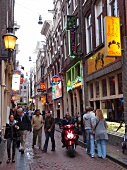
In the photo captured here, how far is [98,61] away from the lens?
14.7m

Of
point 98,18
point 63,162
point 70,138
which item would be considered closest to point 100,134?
point 70,138

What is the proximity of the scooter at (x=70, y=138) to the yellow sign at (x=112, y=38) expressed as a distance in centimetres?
336

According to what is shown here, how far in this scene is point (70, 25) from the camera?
1966 cm

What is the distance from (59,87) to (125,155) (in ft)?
63.0

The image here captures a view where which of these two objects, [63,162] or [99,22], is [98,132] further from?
[99,22]

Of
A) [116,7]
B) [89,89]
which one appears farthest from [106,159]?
[89,89]

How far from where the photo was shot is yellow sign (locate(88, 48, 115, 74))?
43.8 feet

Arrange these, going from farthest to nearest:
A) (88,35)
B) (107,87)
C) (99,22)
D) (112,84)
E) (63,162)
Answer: (88,35)
(99,22)
(107,87)
(112,84)
(63,162)

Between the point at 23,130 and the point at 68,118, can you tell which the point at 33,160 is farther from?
the point at 68,118

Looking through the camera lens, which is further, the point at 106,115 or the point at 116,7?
the point at 106,115

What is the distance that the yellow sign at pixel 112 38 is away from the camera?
11.0 m

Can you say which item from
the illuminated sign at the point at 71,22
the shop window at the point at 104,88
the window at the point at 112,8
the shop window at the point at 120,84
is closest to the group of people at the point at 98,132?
the shop window at the point at 120,84

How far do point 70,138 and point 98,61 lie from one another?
241 inches

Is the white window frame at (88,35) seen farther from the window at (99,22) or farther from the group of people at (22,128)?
the group of people at (22,128)
